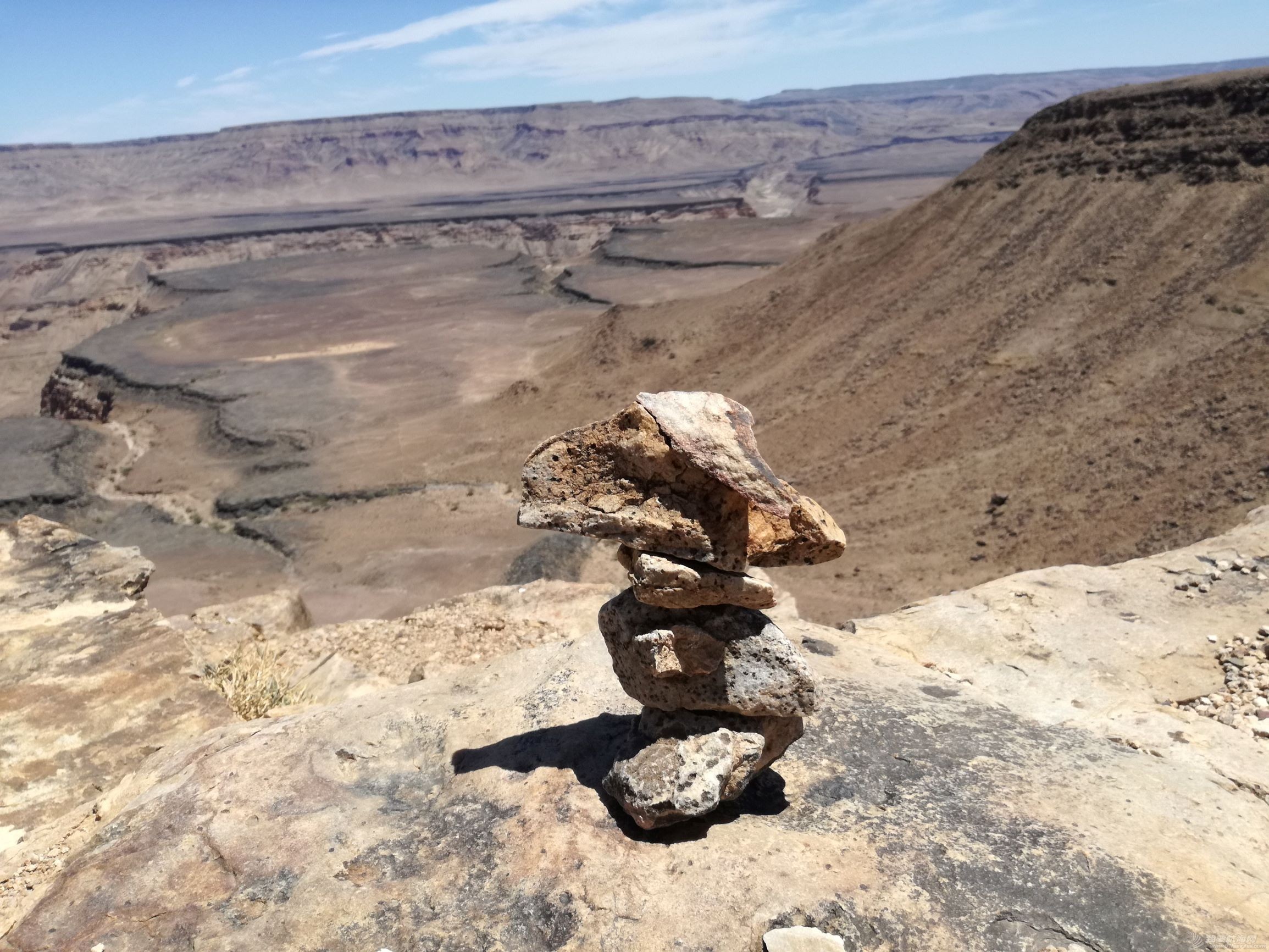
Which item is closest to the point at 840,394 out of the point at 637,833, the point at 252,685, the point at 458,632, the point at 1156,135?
the point at 1156,135

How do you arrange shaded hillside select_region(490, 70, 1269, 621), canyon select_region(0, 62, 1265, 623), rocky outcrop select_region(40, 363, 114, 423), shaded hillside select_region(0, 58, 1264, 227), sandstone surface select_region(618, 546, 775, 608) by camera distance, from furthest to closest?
shaded hillside select_region(0, 58, 1264, 227) < rocky outcrop select_region(40, 363, 114, 423) < canyon select_region(0, 62, 1265, 623) < shaded hillside select_region(490, 70, 1269, 621) < sandstone surface select_region(618, 546, 775, 608)

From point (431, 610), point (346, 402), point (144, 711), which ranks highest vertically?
point (144, 711)

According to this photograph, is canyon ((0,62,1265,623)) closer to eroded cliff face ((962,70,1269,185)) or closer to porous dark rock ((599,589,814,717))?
eroded cliff face ((962,70,1269,185))

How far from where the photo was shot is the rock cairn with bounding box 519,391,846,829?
16.8 feet

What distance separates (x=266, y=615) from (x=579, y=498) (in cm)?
877

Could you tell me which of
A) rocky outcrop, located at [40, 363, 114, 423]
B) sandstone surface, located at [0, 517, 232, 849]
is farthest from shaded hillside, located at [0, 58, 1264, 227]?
sandstone surface, located at [0, 517, 232, 849]

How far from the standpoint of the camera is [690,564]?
5.31 m

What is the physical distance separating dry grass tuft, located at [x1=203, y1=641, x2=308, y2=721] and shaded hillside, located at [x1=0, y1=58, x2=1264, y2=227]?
110m

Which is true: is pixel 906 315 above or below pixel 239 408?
above

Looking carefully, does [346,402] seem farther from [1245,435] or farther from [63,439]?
[1245,435]

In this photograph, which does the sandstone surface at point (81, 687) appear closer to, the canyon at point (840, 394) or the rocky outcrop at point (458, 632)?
the rocky outcrop at point (458, 632)

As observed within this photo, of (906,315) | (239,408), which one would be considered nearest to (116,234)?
(239,408)

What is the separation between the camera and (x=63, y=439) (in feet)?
99.4

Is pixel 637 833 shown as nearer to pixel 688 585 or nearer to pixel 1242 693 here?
pixel 688 585
